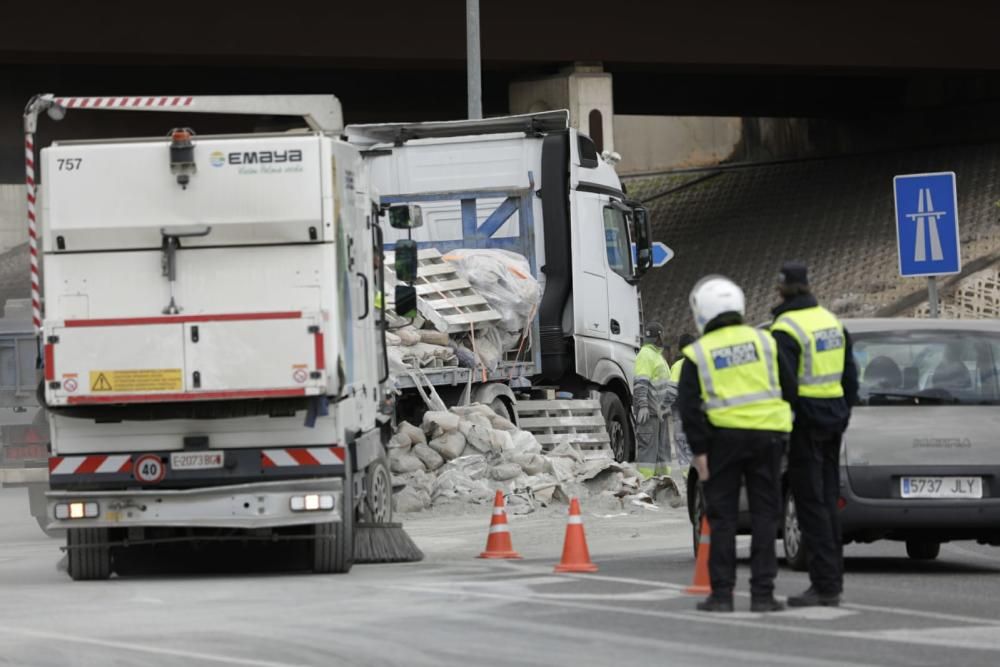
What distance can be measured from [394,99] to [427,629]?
3324cm

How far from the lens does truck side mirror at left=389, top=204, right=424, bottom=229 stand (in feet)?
52.0

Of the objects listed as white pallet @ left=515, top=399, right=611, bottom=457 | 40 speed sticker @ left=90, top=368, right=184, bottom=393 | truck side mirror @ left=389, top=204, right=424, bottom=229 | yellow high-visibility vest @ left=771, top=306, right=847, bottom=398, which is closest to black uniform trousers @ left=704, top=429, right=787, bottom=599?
yellow high-visibility vest @ left=771, top=306, right=847, bottom=398

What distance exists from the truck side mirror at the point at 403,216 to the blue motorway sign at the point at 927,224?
16.5ft

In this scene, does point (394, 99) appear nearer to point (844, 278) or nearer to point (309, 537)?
point (844, 278)

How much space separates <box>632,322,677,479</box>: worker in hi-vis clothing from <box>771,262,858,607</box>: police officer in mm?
11497

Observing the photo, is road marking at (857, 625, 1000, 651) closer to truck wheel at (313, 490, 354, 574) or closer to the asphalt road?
the asphalt road

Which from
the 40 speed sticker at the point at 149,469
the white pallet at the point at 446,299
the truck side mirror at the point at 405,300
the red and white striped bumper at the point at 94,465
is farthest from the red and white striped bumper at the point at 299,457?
the white pallet at the point at 446,299

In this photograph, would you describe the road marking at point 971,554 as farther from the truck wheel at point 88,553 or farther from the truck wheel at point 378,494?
the truck wheel at point 88,553

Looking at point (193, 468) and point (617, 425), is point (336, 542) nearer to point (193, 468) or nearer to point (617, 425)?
point (193, 468)

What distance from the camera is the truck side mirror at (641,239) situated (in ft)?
79.3

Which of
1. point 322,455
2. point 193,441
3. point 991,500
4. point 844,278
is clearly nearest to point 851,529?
point 991,500

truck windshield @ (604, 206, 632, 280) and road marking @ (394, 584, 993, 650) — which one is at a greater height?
truck windshield @ (604, 206, 632, 280)

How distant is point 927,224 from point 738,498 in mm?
9333

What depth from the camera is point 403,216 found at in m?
16.0
